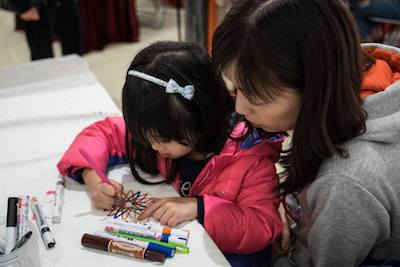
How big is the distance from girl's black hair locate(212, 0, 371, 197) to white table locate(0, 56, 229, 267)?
0.26m

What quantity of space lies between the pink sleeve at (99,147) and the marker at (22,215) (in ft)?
0.40

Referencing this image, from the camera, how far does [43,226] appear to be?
2.57ft

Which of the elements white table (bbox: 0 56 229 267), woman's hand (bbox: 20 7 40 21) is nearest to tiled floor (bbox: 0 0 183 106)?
woman's hand (bbox: 20 7 40 21)

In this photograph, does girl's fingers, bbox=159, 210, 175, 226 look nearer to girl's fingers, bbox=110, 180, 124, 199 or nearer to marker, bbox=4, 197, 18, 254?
girl's fingers, bbox=110, 180, 124, 199

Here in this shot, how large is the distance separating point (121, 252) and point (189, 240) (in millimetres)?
115

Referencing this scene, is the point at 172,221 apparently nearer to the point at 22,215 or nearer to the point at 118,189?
the point at 118,189

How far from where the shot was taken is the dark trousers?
2.11m

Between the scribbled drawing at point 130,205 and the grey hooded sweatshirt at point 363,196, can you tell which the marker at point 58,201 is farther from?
the grey hooded sweatshirt at point 363,196

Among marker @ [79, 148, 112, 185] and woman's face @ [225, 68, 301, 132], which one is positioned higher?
woman's face @ [225, 68, 301, 132]

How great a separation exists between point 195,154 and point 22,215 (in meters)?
0.36

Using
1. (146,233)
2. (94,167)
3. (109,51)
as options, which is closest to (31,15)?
(109,51)

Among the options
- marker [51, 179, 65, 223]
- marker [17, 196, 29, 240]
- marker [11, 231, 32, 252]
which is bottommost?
marker [51, 179, 65, 223]

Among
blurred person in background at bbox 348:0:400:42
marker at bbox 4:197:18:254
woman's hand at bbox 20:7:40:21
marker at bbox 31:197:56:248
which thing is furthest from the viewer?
woman's hand at bbox 20:7:40:21

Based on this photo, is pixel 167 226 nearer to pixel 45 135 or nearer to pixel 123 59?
pixel 45 135
